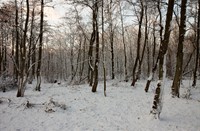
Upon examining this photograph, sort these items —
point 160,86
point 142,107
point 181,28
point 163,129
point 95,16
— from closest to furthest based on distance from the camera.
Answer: point 163,129 < point 160,86 < point 142,107 < point 181,28 < point 95,16

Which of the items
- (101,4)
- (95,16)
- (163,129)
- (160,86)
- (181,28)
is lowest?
(163,129)

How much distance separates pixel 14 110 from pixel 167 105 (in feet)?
29.9

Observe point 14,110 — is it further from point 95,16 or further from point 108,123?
point 95,16

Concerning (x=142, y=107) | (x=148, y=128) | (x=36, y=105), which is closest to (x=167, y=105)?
(x=142, y=107)

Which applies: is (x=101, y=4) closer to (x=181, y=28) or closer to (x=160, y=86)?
(x=181, y=28)

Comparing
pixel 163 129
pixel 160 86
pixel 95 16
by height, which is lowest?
pixel 163 129

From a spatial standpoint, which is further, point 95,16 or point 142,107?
point 95,16

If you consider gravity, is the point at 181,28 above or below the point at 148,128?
above

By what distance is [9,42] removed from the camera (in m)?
34.5

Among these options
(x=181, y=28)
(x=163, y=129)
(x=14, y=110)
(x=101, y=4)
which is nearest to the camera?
(x=163, y=129)

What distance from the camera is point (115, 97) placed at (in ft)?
53.3

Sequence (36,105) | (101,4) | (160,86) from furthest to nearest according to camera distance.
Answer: (101,4) → (36,105) → (160,86)

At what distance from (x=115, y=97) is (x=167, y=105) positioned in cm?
376

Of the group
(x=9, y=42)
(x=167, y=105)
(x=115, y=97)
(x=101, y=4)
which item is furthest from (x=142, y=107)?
(x=9, y=42)
